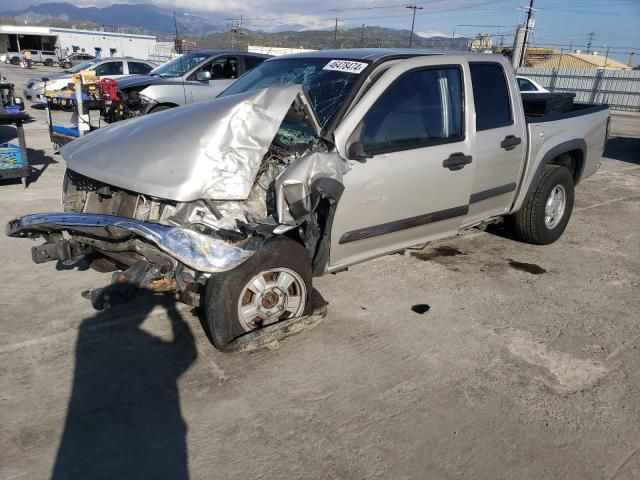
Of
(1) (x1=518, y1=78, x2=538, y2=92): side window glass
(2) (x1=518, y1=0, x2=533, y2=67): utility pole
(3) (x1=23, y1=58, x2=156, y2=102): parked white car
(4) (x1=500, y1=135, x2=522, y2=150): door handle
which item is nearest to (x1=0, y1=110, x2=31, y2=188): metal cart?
(4) (x1=500, y1=135, x2=522, y2=150): door handle

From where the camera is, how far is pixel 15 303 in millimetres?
3867

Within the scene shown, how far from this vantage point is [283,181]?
3.05 metres

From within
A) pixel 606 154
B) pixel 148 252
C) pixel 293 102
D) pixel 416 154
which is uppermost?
pixel 293 102

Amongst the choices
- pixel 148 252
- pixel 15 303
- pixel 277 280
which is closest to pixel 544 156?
pixel 277 280

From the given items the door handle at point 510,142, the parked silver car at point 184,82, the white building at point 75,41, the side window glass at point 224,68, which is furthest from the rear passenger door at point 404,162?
the white building at point 75,41

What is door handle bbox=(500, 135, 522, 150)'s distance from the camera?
439 cm

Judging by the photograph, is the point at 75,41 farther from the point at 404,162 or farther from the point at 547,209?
the point at 404,162

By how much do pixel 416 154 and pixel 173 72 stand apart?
9.53 metres

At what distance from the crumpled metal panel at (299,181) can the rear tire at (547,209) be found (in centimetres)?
284

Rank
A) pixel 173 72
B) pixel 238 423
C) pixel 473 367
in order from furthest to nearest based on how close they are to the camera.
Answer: pixel 173 72 → pixel 473 367 → pixel 238 423

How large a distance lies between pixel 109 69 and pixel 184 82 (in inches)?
343

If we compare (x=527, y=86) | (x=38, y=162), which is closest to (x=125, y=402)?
(x=38, y=162)

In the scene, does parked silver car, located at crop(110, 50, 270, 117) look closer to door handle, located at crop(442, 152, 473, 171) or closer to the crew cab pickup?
the crew cab pickup

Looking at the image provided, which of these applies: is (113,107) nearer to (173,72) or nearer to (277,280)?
(173,72)
